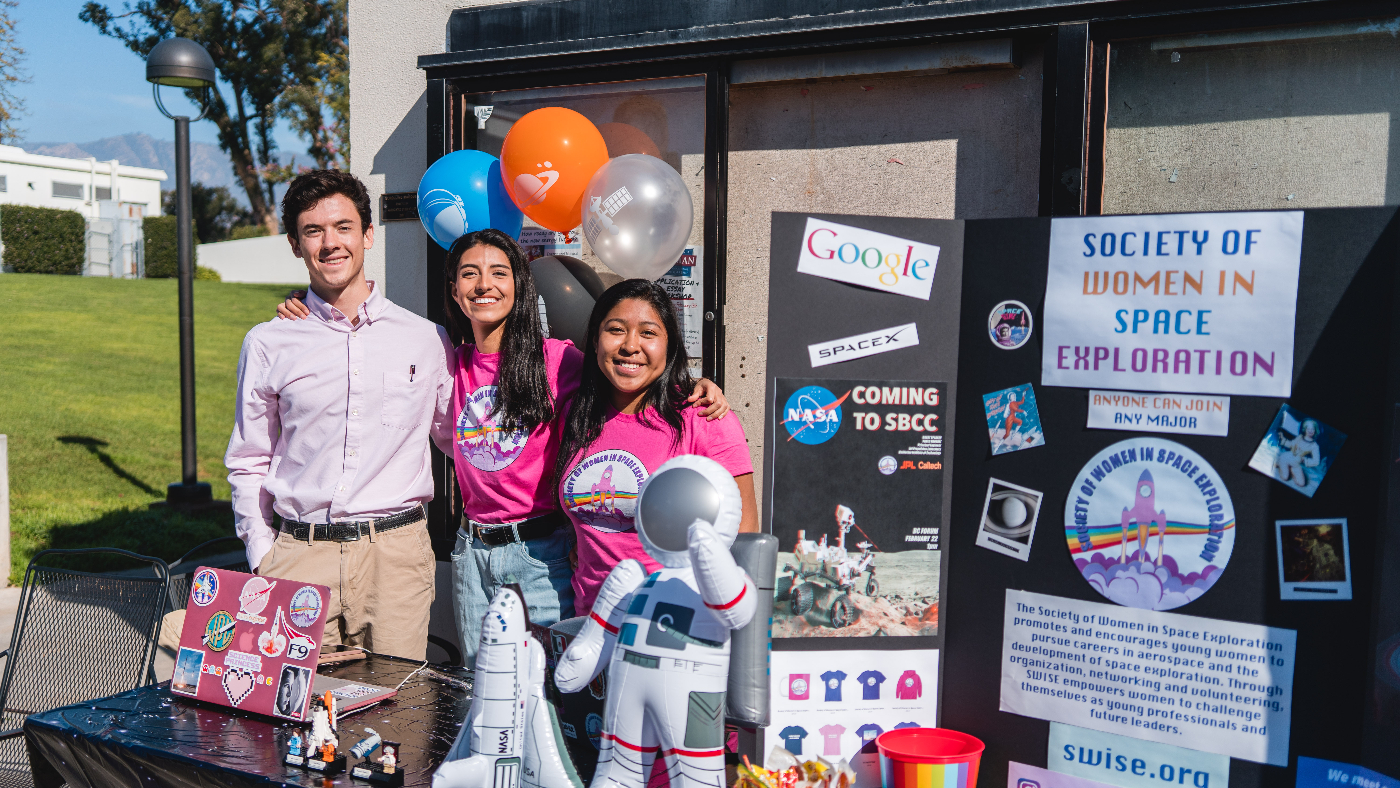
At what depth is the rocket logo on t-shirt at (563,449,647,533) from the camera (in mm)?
2393

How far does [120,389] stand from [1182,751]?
44.9 ft

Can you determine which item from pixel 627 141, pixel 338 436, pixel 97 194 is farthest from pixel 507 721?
pixel 97 194

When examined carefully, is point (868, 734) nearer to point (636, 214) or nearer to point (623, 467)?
point (623, 467)

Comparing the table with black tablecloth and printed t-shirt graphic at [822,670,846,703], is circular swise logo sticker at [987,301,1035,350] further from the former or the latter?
the table with black tablecloth

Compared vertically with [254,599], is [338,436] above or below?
above

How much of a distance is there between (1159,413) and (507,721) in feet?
5.53

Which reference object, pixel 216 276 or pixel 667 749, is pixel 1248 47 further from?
pixel 216 276

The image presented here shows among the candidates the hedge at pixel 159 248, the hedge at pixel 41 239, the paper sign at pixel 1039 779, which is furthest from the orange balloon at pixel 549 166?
the hedge at pixel 159 248

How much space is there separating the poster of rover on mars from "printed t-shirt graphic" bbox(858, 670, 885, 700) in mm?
108

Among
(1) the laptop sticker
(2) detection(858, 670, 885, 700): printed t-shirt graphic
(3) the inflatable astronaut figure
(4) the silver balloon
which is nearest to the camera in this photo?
(3) the inflatable astronaut figure

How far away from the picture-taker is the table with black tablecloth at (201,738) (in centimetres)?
212

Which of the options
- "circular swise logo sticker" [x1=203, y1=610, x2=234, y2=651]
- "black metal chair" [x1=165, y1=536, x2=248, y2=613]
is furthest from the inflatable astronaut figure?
"black metal chair" [x1=165, y1=536, x2=248, y2=613]

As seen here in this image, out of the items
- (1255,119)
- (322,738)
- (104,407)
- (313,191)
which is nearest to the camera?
(322,738)

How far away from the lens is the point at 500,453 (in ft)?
8.91
